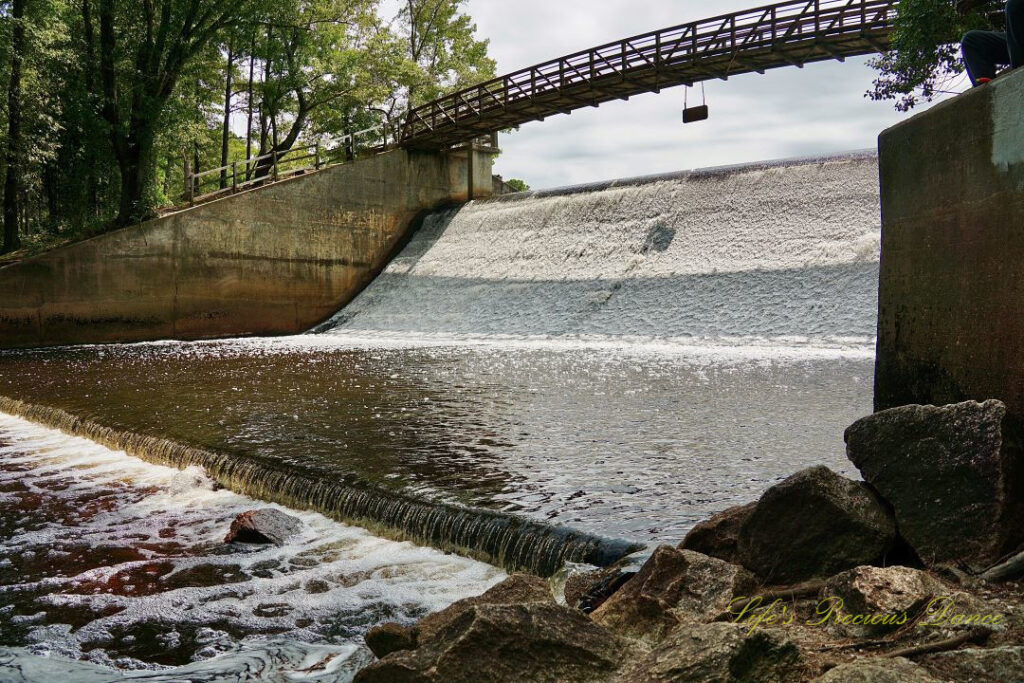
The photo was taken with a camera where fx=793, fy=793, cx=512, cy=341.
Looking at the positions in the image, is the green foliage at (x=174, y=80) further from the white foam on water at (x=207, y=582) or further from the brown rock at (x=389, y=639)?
the brown rock at (x=389, y=639)

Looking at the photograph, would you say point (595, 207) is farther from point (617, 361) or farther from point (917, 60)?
point (917, 60)

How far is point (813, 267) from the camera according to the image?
50.5ft

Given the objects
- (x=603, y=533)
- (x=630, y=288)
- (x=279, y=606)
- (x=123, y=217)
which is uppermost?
(x=123, y=217)

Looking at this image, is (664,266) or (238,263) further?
(238,263)

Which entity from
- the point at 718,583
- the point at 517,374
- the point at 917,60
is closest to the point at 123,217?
the point at 517,374

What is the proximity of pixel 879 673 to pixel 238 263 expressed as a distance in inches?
836

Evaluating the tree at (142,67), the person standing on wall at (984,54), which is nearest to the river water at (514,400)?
the person standing on wall at (984,54)

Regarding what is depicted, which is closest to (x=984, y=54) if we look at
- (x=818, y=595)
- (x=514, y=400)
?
(x=818, y=595)

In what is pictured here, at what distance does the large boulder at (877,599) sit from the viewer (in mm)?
2613

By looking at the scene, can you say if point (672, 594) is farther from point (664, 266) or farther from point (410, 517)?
point (664, 266)

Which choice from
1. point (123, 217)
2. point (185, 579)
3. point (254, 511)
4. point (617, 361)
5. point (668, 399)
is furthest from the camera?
point (123, 217)

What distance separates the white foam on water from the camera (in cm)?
395

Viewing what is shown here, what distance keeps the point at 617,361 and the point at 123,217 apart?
45.5 feet

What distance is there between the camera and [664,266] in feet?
58.3
